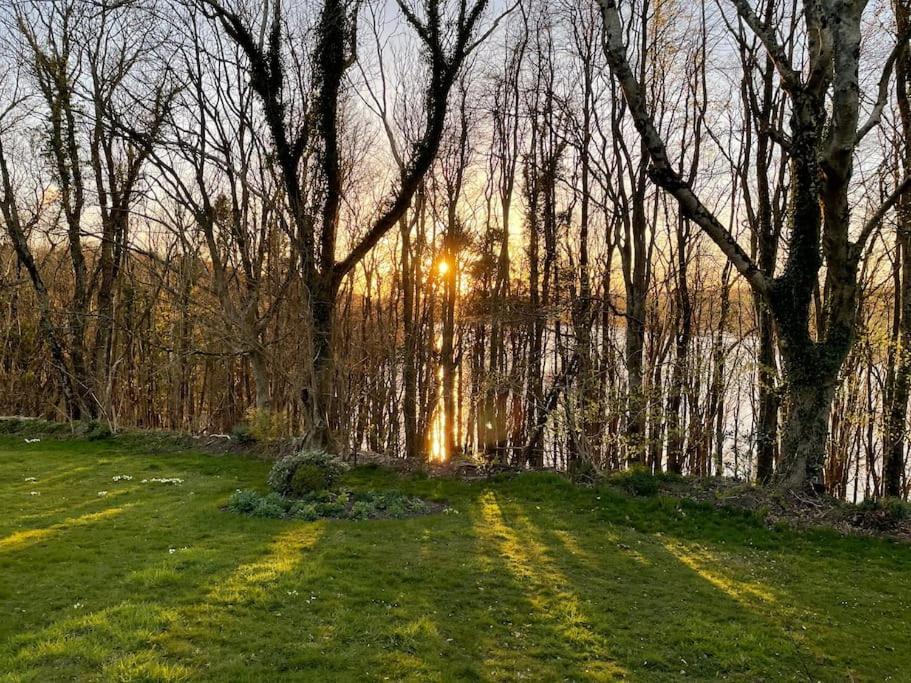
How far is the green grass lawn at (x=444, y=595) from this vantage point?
4.03m

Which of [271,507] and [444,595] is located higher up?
[271,507]

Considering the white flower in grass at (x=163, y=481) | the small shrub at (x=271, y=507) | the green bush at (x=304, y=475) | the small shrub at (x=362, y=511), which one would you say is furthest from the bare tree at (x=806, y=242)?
the white flower in grass at (x=163, y=481)

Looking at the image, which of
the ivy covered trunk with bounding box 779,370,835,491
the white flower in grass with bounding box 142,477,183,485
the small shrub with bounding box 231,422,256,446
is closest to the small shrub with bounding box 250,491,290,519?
the white flower in grass with bounding box 142,477,183,485

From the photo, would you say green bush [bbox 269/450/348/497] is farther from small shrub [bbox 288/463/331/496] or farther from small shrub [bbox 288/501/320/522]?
small shrub [bbox 288/501/320/522]

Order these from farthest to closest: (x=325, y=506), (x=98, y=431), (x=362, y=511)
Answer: (x=98, y=431)
(x=325, y=506)
(x=362, y=511)

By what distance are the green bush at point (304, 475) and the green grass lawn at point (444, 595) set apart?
0.87 metres

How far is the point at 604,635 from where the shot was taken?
15.0 ft

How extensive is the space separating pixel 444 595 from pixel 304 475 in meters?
4.07

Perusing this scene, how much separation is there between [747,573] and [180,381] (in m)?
19.3

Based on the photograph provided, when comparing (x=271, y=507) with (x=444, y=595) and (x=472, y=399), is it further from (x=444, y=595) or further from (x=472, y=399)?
(x=472, y=399)

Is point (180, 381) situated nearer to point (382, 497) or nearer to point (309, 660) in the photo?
point (382, 497)

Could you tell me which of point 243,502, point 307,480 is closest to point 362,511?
point 307,480

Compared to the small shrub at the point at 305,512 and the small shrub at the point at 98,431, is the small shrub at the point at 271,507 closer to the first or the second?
the small shrub at the point at 305,512

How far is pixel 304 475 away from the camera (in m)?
8.67
